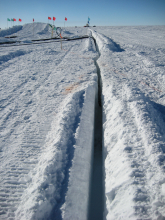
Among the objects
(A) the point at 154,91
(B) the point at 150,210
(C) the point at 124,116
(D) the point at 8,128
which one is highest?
(A) the point at 154,91

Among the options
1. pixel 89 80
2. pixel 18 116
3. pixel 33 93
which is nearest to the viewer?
pixel 18 116

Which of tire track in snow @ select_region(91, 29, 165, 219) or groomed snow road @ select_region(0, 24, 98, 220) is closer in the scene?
tire track in snow @ select_region(91, 29, 165, 219)

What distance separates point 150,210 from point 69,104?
6.96ft

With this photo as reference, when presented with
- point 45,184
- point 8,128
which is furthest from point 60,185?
point 8,128

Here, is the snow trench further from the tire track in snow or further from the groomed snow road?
the tire track in snow

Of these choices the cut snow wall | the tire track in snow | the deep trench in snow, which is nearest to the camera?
the tire track in snow

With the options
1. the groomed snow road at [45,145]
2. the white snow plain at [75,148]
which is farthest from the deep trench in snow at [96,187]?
the groomed snow road at [45,145]

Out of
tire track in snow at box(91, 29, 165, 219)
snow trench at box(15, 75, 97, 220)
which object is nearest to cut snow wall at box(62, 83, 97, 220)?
snow trench at box(15, 75, 97, 220)

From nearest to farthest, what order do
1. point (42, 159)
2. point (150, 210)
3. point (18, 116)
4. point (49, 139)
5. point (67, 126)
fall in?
point (150, 210) → point (42, 159) → point (49, 139) → point (67, 126) → point (18, 116)

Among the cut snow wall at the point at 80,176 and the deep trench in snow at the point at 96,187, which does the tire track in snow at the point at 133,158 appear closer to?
the cut snow wall at the point at 80,176

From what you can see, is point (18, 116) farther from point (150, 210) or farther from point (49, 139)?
point (150, 210)

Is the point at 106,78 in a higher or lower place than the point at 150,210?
higher

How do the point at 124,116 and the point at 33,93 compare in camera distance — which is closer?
the point at 124,116

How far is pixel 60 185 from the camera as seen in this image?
162 cm
